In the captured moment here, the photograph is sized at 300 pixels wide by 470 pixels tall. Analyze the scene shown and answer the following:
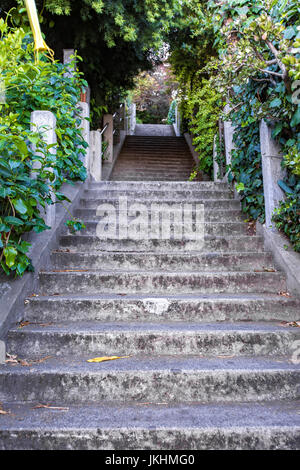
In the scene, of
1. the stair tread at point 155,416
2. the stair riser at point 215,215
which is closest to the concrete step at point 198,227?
the stair riser at point 215,215

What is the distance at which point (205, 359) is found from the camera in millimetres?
2141

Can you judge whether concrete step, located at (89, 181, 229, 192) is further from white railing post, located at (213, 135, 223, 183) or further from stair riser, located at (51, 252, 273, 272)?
stair riser, located at (51, 252, 273, 272)

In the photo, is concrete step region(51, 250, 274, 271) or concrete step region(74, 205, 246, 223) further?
concrete step region(74, 205, 246, 223)

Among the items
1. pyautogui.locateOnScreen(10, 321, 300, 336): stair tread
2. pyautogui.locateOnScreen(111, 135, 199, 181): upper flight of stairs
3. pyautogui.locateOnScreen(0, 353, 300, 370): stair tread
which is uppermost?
pyautogui.locateOnScreen(111, 135, 199, 181): upper flight of stairs

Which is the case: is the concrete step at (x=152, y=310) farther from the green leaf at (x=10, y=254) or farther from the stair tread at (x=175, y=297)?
the green leaf at (x=10, y=254)

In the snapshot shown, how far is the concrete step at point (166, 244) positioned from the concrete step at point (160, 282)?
1.87 ft

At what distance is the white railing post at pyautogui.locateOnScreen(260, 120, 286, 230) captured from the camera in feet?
10.8

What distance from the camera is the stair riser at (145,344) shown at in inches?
87.4

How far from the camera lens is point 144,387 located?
1939 millimetres

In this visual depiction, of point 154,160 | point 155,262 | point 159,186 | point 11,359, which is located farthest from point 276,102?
point 154,160

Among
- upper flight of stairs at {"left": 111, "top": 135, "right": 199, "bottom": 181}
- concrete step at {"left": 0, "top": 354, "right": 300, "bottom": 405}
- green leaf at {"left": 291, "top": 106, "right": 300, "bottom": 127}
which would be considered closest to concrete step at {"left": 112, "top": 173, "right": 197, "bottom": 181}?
upper flight of stairs at {"left": 111, "top": 135, "right": 199, "bottom": 181}

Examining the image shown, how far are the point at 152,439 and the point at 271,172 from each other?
2.56 meters

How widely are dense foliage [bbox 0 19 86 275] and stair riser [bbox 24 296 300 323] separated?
1.22 feet

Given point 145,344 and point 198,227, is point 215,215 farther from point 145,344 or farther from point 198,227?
point 145,344
